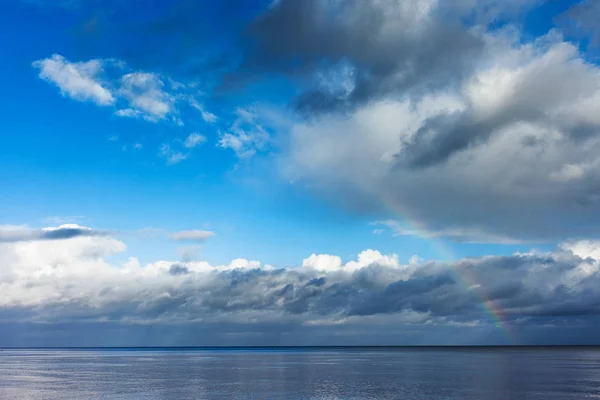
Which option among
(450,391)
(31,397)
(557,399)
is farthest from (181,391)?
(557,399)

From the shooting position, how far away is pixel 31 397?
224ft

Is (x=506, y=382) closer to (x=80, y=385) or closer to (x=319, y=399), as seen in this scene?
(x=319, y=399)

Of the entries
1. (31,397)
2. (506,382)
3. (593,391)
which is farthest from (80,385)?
(593,391)

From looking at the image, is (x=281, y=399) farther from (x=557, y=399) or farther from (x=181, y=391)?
(x=557, y=399)

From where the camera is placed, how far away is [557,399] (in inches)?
2451

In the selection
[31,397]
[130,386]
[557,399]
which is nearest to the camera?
[557,399]

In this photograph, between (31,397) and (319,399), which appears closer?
(319,399)

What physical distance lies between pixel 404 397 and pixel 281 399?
14.6m

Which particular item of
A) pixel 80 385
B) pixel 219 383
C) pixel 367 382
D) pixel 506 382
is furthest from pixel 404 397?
pixel 80 385

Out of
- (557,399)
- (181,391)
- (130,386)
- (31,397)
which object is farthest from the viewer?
(130,386)

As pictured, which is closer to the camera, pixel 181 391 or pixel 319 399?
pixel 319 399

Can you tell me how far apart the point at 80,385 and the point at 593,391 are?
2934 inches

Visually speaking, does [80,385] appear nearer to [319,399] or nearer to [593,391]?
[319,399]

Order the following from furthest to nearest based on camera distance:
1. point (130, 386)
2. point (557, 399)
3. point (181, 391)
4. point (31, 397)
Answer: point (130, 386), point (181, 391), point (31, 397), point (557, 399)
